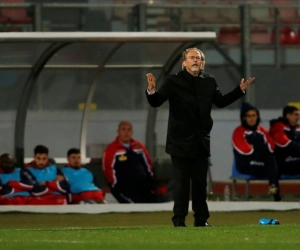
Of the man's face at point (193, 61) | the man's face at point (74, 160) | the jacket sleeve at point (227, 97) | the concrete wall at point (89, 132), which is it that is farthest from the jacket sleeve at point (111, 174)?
the man's face at point (193, 61)

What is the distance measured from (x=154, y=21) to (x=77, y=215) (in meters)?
4.96

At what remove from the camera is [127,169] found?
18297 mm

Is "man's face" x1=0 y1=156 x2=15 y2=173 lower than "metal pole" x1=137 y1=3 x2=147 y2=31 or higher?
lower

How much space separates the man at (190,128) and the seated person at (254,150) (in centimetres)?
537

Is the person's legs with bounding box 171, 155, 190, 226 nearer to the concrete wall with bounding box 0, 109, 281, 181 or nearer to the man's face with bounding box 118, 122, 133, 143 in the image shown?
the man's face with bounding box 118, 122, 133, 143

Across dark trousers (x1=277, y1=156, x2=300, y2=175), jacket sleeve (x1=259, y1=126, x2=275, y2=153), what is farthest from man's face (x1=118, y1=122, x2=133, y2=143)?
dark trousers (x1=277, y1=156, x2=300, y2=175)

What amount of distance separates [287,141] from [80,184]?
9.62 feet

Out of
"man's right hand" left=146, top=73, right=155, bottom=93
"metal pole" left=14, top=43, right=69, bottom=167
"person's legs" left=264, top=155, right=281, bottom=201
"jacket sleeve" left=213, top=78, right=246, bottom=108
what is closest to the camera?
"man's right hand" left=146, top=73, right=155, bottom=93

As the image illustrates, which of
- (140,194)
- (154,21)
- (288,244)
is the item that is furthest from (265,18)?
(288,244)

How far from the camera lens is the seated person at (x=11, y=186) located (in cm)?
1758

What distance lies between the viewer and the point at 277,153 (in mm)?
18859

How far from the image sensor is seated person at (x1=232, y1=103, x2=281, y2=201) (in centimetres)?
1839

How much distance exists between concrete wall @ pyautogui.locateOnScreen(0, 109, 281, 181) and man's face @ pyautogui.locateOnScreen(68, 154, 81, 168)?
3.13 feet

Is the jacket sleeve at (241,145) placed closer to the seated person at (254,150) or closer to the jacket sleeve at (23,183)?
the seated person at (254,150)
